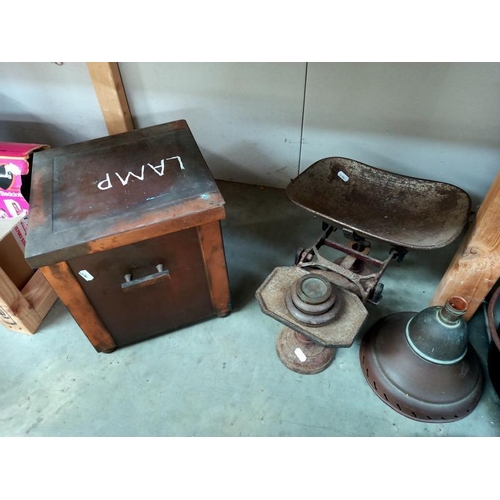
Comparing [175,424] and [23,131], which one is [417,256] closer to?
[175,424]

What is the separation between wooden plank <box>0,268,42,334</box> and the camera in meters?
1.32

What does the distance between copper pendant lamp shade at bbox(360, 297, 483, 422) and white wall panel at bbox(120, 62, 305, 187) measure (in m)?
1.09

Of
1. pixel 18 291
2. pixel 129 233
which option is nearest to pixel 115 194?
pixel 129 233

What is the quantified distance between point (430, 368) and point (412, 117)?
1.05 meters

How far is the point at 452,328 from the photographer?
109cm

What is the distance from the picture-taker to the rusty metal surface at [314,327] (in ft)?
3.63

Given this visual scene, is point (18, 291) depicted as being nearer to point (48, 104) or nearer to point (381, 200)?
point (48, 104)

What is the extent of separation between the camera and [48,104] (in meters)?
1.99

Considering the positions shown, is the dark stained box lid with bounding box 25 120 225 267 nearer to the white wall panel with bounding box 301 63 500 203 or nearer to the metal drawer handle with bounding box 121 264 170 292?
the metal drawer handle with bounding box 121 264 170 292

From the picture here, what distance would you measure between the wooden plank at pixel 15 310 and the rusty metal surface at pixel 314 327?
2.97 feet

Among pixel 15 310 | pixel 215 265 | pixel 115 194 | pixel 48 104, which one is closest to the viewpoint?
pixel 115 194

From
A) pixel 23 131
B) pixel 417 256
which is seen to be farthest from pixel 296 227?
pixel 23 131

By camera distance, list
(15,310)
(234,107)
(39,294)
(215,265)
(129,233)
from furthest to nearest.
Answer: (234,107)
(39,294)
(15,310)
(215,265)
(129,233)

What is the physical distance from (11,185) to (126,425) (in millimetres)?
1072
